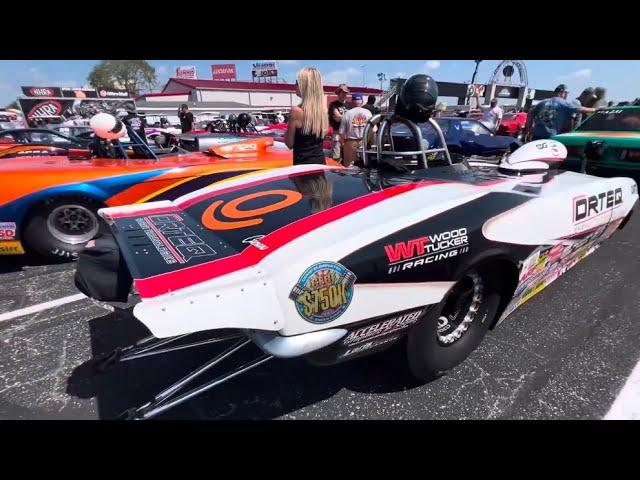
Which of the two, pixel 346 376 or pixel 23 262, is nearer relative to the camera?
pixel 346 376

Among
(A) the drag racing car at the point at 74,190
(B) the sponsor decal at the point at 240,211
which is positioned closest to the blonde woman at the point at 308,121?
(A) the drag racing car at the point at 74,190

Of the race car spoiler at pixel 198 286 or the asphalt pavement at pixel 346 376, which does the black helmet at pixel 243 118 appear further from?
the race car spoiler at pixel 198 286

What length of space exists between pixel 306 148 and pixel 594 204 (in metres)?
2.34

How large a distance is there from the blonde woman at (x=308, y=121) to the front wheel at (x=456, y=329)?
6.87 ft

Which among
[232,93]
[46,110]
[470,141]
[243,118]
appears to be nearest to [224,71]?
[232,93]

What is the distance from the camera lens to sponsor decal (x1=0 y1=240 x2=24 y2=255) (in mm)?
3215

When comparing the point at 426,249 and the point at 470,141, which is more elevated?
the point at 470,141

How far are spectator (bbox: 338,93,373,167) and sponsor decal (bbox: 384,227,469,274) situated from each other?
13.5 feet

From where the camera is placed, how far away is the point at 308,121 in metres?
3.40

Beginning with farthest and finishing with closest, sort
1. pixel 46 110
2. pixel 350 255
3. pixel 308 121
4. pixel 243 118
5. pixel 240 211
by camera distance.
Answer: pixel 46 110, pixel 243 118, pixel 308 121, pixel 240 211, pixel 350 255

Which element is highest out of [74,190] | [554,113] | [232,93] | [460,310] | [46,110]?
[232,93]

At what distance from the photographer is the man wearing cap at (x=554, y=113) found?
20.5 ft

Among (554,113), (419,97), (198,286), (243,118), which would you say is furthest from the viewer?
(243,118)

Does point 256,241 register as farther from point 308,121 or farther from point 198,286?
point 308,121
